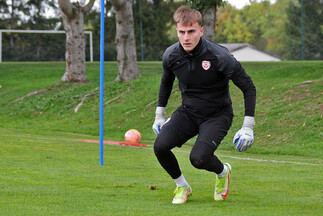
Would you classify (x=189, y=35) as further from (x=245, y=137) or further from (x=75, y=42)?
(x=75, y=42)

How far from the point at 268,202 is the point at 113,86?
64.1 feet

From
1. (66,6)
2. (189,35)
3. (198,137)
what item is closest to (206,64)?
(189,35)

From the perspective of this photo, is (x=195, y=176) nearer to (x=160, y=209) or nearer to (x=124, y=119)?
(x=160, y=209)

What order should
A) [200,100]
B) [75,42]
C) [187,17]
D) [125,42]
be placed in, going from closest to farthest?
1. [187,17]
2. [200,100]
3. [125,42]
4. [75,42]

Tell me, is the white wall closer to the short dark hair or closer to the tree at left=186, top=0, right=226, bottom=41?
the tree at left=186, top=0, right=226, bottom=41

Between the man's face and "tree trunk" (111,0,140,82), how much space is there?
19.8 meters

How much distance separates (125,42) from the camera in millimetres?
26125

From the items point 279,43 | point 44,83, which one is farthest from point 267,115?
point 279,43

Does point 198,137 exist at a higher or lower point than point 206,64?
lower

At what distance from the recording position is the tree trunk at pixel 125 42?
25.7 meters

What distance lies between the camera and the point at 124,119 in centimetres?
2109

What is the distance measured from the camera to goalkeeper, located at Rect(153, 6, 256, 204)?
6.08 m

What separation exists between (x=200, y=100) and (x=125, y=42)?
20111 mm

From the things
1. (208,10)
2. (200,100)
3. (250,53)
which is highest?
(208,10)
